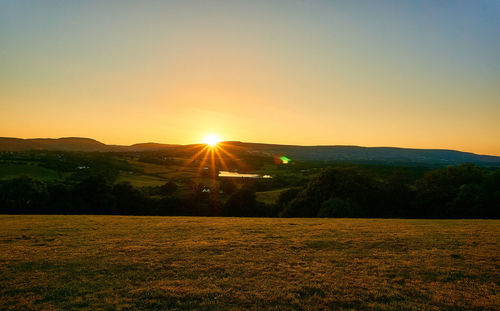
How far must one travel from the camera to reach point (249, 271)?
11492 millimetres

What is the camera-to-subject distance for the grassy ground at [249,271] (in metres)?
8.93

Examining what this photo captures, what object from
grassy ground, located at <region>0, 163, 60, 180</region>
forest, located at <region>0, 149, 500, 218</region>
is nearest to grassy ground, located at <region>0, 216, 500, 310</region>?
forest, located at <region>0, 149, 500, 218</region>

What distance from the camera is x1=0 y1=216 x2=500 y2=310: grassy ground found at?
893 cm

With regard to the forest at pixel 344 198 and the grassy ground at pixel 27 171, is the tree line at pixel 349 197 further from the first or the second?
the grassy ground at pixel 27 171

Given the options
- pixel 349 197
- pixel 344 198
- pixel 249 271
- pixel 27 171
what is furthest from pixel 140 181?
pixel 249 271

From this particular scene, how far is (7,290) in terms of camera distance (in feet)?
31.4

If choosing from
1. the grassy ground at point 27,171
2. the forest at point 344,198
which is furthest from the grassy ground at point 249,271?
the grassy ground at point 27,171

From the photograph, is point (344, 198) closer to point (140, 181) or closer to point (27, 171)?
point (140, 181)

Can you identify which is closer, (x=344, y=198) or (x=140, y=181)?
(x=344, y=198)

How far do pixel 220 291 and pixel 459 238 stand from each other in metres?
16.5

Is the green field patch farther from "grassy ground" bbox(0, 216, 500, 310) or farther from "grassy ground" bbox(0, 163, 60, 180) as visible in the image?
"grassy ground" bbox(0, 216, 500, 310)

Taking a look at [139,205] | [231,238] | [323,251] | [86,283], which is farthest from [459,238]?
[139,205]

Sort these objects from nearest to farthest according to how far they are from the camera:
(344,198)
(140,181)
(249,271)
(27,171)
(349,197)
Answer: (249,271) < (349,197) < (344,198) < (27,171) < (140,181)

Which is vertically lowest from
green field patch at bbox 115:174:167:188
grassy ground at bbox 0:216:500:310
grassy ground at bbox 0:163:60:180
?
green field patch at bbox 115:174:167:188
